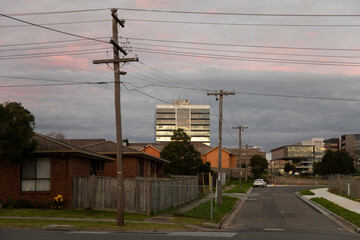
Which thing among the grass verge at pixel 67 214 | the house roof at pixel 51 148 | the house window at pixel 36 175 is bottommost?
the grass verge at pixel 67 214

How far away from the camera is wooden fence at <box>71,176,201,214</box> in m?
26.2

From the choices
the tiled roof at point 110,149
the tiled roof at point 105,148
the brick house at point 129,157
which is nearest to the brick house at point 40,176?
the tiled roof at point 110,149

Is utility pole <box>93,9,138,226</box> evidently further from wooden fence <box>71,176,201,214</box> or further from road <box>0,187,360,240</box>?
wooden fence <box>71,176,201,214</box>

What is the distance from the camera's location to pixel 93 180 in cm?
2792

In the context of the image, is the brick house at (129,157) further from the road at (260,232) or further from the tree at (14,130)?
the tree at (14,130)

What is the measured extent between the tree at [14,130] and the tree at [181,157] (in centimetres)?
3705

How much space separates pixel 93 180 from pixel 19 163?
4658 millimetres

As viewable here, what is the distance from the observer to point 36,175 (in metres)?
27.9

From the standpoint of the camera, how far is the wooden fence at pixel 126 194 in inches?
1030

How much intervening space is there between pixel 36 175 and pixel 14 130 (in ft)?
12.7

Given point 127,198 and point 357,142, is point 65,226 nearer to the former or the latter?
point 127,198

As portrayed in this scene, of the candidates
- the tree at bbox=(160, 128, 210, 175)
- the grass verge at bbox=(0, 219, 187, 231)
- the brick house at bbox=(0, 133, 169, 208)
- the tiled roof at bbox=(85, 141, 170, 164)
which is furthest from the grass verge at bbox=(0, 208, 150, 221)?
the tree at bbox=(160, 128, 210, 175)

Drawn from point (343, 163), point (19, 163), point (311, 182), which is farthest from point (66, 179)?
point (343, 163)

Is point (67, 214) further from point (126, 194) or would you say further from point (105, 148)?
point (105, 148)
